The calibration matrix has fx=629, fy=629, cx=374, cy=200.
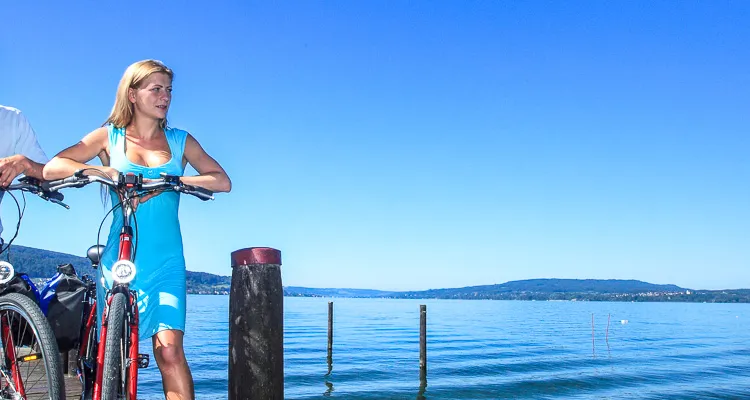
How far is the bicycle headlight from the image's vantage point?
307cm

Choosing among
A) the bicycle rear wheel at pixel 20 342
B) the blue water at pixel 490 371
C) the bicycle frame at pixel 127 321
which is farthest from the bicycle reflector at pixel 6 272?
the blue water at pixel 490 371

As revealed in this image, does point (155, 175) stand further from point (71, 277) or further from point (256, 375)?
point (256, 375)

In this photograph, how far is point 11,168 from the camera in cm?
351

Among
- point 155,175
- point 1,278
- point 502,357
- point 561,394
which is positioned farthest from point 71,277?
point 502,357

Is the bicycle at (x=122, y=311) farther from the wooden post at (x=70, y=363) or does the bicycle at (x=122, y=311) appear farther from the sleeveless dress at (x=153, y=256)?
the wooden post at (x=70, y=363)

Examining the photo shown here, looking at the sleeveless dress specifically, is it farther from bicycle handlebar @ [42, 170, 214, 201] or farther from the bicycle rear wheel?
the bicycle rear wheel

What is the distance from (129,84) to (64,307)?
4.87 feet

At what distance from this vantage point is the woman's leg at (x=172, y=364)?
330 cm

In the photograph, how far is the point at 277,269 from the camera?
15.0ft

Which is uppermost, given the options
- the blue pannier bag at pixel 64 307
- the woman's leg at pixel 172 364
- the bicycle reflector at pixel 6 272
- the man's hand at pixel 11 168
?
the man's hand at pixel 11 168

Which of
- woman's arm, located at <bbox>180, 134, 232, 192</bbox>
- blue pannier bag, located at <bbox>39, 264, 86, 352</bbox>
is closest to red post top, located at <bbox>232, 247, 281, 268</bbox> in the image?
woman's arm, located at <bbox>180, 134, 232, 192</bbox>

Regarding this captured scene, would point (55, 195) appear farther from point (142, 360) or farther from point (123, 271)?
point (142, 360)

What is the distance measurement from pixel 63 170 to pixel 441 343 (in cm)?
4545

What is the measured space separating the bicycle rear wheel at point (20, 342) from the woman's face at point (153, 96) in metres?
1.22
